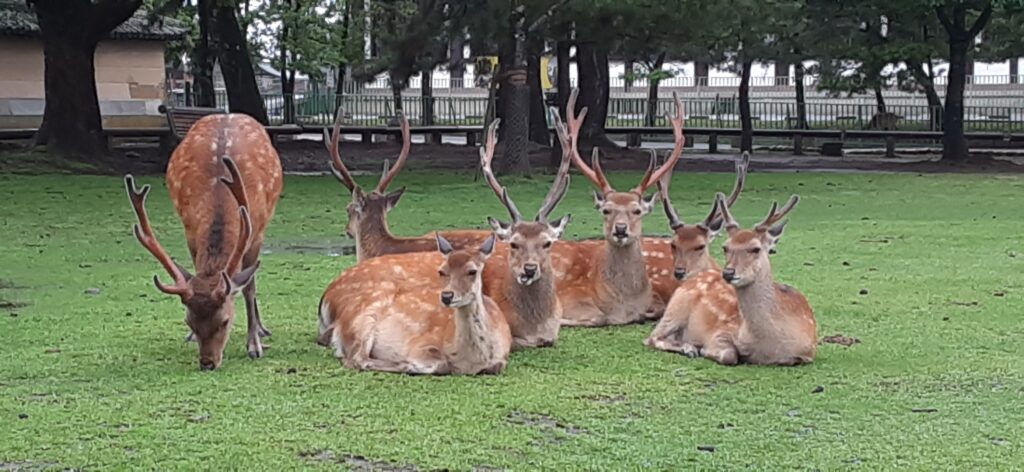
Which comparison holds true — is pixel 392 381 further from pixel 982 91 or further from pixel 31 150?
pixel 982 91

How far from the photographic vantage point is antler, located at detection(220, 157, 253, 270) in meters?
5.89

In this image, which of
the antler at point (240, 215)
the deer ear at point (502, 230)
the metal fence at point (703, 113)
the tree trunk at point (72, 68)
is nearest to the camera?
the antler at point (240, 215)

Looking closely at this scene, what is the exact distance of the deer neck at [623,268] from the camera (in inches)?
286

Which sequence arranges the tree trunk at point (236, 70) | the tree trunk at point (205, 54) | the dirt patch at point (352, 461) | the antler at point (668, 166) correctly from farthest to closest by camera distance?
the tree trunk at point (236, 70) < the tree trunk at point (205, 54) < the antler at point (668, 166) < the dirt patch at point (352, 461)

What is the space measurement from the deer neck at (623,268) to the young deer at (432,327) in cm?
117

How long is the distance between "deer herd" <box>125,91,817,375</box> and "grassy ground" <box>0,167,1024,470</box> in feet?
0.51

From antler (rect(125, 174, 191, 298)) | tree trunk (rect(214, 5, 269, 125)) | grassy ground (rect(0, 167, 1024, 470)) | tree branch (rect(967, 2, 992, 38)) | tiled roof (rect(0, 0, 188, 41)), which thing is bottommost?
grassy ground (rect(0, 167, 1024, 470))

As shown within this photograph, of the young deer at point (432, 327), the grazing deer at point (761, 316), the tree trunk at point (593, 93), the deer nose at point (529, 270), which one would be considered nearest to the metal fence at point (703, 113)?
the tree trunk at point (593, 93)

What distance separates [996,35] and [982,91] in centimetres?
1463

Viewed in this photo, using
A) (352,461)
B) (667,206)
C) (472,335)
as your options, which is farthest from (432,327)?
(667,206)

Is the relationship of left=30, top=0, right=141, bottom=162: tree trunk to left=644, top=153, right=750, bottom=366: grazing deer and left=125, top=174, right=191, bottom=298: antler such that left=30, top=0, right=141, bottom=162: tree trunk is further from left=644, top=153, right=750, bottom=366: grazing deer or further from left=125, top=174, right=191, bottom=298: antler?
left=644, top=153, right=750, bottom=366: grazing deer

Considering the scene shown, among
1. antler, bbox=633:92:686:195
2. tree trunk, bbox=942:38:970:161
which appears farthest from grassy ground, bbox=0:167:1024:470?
tree trunk, bbox=942:38:970:161

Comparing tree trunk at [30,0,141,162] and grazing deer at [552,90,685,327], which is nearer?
grazing deer at [552,90,685,327]

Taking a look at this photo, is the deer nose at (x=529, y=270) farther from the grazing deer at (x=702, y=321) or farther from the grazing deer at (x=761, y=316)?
the grazing deer at (x=761, y=316)
